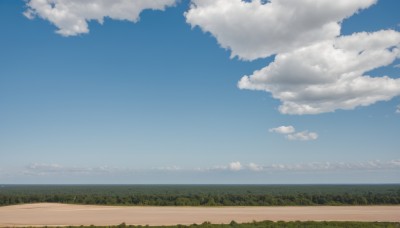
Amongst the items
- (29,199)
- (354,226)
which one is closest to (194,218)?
(354,226)

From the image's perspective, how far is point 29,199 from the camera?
250 feet

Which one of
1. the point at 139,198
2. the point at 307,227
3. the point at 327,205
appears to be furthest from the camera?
the point at 139,198

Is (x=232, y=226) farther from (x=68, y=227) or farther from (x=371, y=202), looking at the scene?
(x=371, y=202)

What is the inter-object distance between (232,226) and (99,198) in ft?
134

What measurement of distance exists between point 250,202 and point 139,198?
19571 mm

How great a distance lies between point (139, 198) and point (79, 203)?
10.7m

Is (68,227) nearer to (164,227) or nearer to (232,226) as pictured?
(164,227)

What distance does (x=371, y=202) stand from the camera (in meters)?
69.8

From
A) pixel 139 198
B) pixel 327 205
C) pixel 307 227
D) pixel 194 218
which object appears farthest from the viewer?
pixel 139 198

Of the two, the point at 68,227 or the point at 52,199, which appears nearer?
the point at 68,227

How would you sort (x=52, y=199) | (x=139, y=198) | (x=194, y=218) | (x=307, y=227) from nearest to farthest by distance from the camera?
(x=307, y=227), (x=194, y=218), (x=139, y=198), (x=52, y=199)

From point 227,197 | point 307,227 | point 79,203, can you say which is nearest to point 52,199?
point 79,203

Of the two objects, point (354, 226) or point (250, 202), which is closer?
point (354, 226)

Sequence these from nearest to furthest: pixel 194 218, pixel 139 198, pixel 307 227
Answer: pixel 307 227 → pixel 194 218 → pixel 139 198
